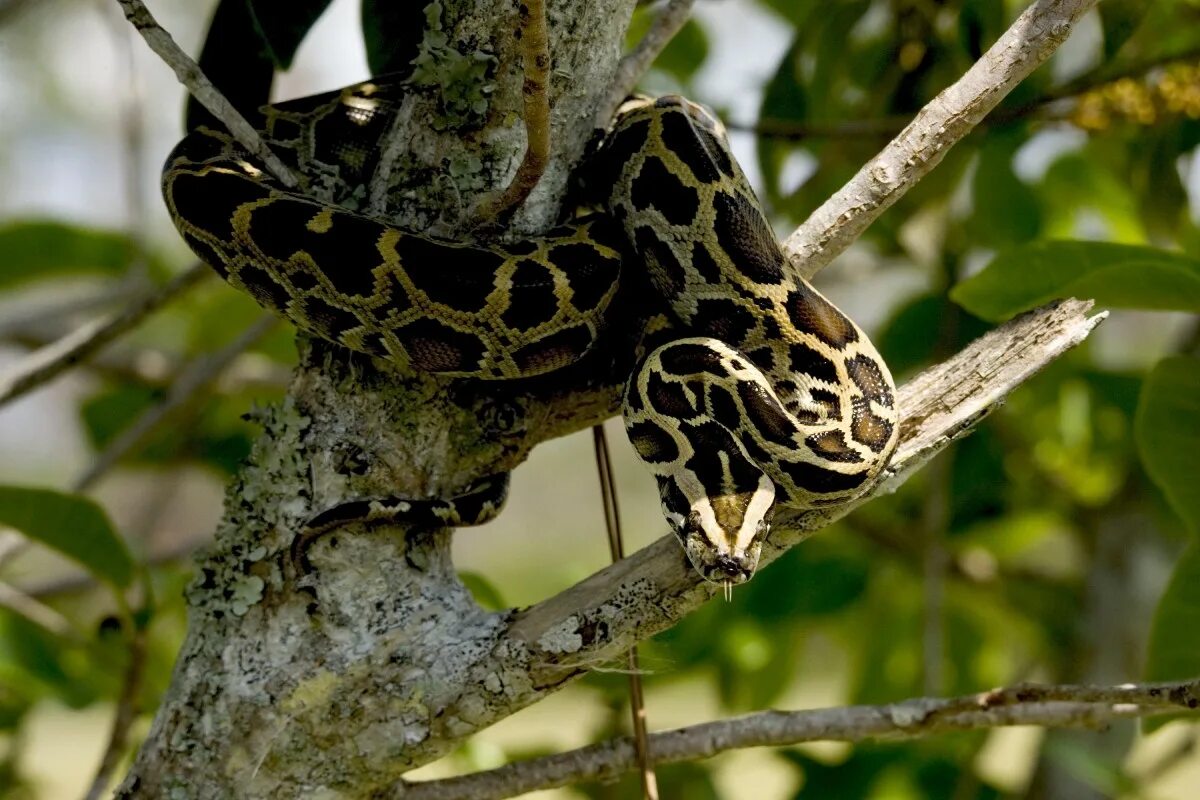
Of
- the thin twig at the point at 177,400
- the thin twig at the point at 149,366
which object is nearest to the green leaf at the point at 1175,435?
the thin twig at the point at 177,400

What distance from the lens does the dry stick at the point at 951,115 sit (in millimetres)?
2289

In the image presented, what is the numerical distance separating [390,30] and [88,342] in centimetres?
135

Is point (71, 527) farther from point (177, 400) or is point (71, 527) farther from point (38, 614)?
point (177, 400)

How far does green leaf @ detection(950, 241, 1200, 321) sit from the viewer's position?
8.30 feet

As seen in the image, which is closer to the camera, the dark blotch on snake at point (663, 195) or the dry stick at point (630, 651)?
the dry stick at point (630, 651)

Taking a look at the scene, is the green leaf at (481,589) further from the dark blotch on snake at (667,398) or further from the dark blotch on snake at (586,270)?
the dark blotch on snake at (586,270)

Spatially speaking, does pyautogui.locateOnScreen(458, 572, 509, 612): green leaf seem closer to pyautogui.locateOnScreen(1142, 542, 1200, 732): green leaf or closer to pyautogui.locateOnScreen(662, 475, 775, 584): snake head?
pyautogui.locateOnScreen(662, 475, 775, 584): snake head

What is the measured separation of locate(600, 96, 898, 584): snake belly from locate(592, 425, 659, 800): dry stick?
5.5 inches

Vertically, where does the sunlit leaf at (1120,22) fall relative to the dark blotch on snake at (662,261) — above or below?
above

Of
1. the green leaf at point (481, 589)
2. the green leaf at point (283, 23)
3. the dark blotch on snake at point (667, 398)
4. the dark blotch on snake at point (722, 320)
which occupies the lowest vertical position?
the green leaf at point (481, 589)

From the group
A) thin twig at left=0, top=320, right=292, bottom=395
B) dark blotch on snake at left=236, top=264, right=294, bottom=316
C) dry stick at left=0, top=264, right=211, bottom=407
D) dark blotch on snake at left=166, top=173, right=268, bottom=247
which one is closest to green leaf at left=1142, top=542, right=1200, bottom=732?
dark blotch on snake at left=236, top=264, right=294, bottom=316

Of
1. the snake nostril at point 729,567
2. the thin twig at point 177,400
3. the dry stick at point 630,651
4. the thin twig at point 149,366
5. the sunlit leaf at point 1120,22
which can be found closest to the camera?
the snake nostril at point 729,567

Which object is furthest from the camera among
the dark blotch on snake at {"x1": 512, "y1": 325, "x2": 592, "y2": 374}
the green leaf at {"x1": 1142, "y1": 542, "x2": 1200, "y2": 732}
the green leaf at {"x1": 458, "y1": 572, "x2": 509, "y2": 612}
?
the green leaf at {"x1": 458, "y1": 572, "x2": 509, "y2": 612}

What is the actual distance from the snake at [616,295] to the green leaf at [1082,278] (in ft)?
1.05
